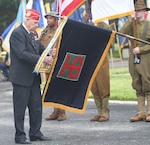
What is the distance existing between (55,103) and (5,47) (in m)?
11.7

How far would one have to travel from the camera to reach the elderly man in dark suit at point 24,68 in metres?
7.19

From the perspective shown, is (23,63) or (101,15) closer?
(23,63)

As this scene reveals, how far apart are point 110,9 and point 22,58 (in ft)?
8.13

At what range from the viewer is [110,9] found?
9.04 m

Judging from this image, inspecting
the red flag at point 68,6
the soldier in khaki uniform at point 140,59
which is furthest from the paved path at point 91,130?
the red flag at point 68,6

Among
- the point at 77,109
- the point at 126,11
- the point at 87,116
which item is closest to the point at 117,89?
the point at 87,116

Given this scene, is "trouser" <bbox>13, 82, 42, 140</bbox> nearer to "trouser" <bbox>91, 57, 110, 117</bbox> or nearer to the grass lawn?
"trouser" <bbox>91, 57, 110, 117</bbox>

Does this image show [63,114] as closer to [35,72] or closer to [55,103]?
[55,103]

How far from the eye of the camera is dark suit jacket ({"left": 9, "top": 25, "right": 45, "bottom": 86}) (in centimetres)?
715

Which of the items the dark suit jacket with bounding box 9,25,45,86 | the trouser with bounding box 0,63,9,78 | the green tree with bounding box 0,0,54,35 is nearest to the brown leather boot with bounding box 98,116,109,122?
the dark suit jacket with bounding box 9,25,45,86

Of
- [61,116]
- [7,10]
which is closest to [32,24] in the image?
[61,116]

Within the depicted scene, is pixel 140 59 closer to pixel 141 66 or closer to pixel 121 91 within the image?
pixel 141 66

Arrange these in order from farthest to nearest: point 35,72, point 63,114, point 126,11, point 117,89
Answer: point 117,89
point 63,114
point 126,11
point 35,72

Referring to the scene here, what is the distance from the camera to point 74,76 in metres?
7.54
